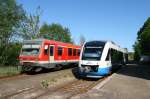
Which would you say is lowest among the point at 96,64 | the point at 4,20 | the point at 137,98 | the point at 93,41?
the point at 137,98

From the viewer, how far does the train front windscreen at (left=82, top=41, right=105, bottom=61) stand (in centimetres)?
2080

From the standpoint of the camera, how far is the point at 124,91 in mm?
14211

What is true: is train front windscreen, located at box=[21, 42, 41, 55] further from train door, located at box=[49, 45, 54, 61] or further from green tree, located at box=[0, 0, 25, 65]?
green tree, located at box=[0, 0, 25, 65]

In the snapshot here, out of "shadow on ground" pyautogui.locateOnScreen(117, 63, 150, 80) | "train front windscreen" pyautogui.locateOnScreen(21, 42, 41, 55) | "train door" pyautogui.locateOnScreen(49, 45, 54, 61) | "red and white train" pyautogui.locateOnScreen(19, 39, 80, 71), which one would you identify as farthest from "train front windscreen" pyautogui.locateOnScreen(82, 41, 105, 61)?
"train door" pyautogui.locateOnScreen(49, 45, 54, 61)

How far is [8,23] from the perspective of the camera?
1439 inches

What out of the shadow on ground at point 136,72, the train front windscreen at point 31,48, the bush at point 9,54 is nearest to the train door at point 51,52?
the train front windscreen at point 31,48

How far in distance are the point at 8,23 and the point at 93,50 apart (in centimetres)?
1861

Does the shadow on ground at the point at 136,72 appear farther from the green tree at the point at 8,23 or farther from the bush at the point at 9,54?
the green tree at the point at 8,23

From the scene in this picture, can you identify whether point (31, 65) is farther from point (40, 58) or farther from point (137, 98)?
point (137, 98)

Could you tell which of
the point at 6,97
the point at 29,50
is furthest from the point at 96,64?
the point at 6,97

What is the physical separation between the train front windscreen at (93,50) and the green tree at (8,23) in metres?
16.4

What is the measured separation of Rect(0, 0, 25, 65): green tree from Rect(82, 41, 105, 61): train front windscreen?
16.4 metres

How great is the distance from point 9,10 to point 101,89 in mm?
26994

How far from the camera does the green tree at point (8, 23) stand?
3578 cm
